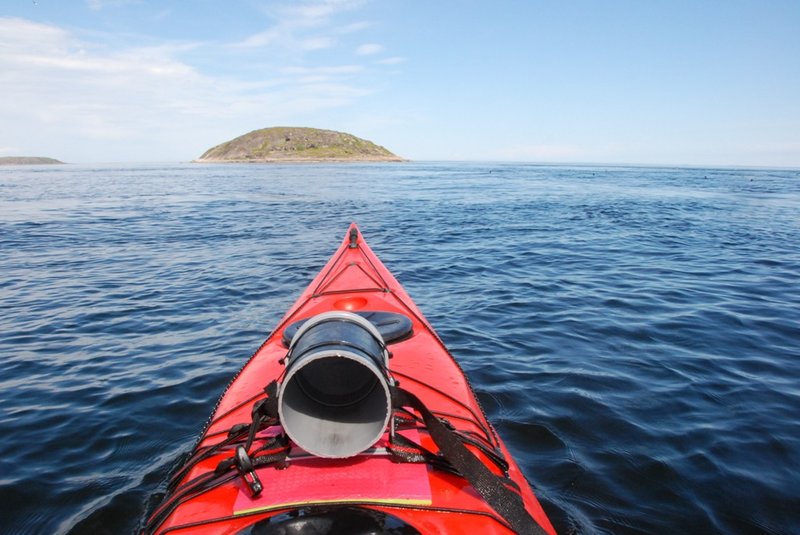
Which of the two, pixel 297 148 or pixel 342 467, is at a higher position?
pixel 297 148

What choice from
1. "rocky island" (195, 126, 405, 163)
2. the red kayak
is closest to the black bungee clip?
the red kayak

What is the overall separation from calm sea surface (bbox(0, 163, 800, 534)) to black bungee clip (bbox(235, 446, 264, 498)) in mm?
1946

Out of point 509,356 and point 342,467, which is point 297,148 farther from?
point 342,467

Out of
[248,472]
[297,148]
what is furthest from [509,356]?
[297,148]

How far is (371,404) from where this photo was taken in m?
2.38

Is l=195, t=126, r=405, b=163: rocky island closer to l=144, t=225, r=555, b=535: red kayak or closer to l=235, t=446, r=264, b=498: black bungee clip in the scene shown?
l=144, t=225, r=555, b=535: red kayak

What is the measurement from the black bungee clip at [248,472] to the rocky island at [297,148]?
370 ft

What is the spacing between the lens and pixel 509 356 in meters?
6.52

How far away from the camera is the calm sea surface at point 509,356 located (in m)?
3.95

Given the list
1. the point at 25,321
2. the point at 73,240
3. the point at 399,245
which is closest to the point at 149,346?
the point at 25,321

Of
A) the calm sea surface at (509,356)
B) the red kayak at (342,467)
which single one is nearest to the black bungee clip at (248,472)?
the red kayak at (342,467)

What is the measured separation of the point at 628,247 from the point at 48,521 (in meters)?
14.1

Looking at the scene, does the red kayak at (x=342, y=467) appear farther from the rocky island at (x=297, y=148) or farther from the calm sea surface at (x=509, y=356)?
the rocky island at (x=297, y=148)

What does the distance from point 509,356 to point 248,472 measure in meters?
4.74
